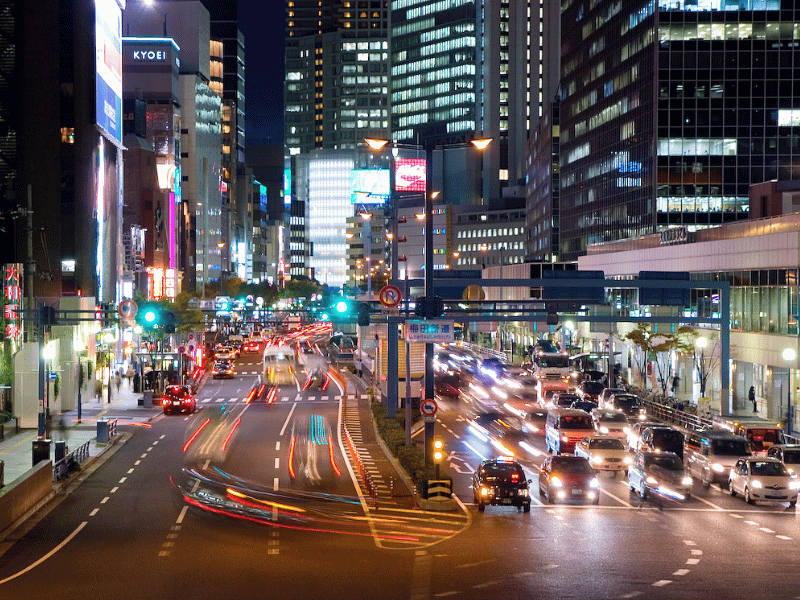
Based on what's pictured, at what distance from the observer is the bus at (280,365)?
96750 millimetres

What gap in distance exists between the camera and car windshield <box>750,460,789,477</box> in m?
35.3

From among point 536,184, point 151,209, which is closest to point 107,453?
point 151,209

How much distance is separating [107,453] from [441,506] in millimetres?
22069

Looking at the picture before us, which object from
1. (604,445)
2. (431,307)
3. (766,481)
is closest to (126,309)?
(431,307)

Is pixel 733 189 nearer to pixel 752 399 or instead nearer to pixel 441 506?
pixel 752 399

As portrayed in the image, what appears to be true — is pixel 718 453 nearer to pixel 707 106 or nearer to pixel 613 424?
pixel 613 424

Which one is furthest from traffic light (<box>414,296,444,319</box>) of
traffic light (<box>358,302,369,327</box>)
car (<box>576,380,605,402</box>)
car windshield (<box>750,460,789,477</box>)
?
car (<box>576,380,605,402</box>)

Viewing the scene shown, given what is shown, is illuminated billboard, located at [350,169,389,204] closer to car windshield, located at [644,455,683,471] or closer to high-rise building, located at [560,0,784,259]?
high-rise building, located at [560,0,784,259]

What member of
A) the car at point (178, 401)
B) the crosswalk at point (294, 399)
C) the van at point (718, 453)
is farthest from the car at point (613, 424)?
the crosswalk at point (294, 399)

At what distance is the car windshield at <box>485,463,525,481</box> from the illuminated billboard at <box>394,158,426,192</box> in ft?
62.8

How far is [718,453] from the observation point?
39.9 meters

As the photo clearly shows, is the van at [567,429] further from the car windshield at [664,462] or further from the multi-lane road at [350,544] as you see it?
the car windshield at [664,462]

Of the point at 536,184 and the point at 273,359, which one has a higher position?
the point at 536,184

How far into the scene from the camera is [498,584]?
22906 millimetres
